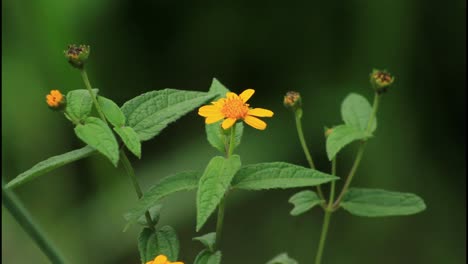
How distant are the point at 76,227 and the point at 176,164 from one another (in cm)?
34

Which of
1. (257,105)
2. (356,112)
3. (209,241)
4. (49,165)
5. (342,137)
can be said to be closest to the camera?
(49,165)

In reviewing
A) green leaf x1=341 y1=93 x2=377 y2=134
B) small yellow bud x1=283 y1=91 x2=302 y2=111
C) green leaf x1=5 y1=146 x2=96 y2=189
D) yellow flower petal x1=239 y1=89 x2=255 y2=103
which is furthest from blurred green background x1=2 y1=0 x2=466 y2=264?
green leaf x1=5 y1=146 x2=96 y2=189

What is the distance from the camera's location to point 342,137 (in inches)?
38.3

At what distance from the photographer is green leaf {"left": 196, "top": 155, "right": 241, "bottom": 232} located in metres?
0.77

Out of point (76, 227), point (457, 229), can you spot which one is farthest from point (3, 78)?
point (457, 229)

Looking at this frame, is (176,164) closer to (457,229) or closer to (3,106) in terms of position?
(3,106)

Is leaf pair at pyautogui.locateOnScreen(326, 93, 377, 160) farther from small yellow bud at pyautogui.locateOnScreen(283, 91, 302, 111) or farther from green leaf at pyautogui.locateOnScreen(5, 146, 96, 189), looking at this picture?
green leaf at pyautogui.locateOnScreen(5, 146, 96, 189)

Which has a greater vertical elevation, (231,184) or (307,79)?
(231,184)

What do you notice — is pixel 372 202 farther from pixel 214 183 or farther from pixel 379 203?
pixel 214 183

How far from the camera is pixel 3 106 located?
2213 mm

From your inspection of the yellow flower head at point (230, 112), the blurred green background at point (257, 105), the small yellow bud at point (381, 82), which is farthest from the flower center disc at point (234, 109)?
the blurred green background at point (257, 105)

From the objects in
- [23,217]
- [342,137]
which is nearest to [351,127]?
[342,137]

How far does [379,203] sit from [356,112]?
144mm

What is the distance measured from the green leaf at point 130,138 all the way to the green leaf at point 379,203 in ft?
1.12
